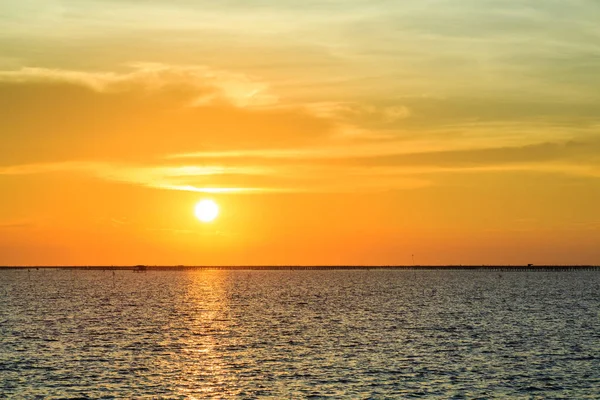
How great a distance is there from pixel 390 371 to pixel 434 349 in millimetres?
16975

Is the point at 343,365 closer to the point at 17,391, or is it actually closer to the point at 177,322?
the point at 17,391

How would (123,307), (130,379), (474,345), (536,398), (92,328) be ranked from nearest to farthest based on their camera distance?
(536,398) → (130,379) → (474,345) → (92,328) → (123,307)

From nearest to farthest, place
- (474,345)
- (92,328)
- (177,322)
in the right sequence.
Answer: (474,345), (92,328), (177,322)

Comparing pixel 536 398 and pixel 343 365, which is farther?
pixel 343 365

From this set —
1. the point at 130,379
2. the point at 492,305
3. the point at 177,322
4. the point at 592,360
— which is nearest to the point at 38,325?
the point at 177,322

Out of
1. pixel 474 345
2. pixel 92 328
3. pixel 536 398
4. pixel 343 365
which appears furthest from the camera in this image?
pixel 92 328

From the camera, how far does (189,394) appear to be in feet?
206

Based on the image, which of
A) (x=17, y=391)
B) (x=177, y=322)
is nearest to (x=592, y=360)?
(x=17, y=391)

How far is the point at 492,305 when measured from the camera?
567 ft

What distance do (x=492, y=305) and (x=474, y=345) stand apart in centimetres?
8335

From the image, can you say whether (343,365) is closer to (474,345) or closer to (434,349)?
(434,349)

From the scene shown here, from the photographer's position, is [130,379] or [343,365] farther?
[343,365]

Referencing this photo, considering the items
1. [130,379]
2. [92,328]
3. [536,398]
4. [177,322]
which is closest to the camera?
[536,398]

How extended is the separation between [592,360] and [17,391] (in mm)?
56419
